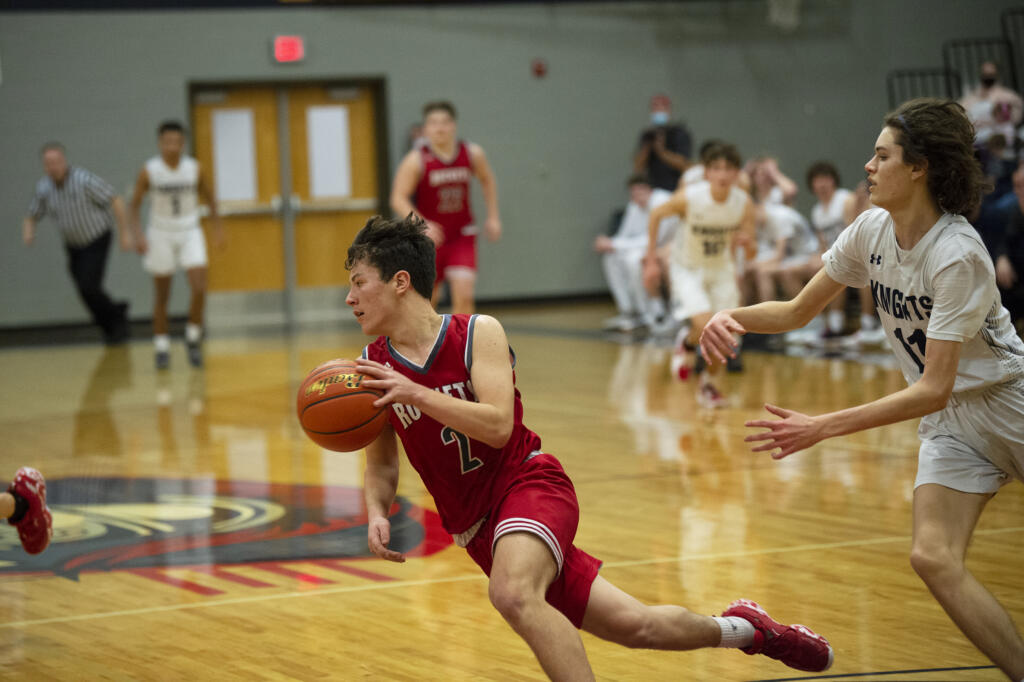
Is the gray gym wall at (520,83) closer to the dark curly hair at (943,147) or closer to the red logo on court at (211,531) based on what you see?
the red logo on court at (211,531)

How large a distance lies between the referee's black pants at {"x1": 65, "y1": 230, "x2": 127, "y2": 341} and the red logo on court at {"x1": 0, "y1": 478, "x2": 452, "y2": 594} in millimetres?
7568

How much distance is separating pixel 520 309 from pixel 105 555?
1181cm

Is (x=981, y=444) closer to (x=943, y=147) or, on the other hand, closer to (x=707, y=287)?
(x=943, y=147)

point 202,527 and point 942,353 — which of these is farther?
point 202,527

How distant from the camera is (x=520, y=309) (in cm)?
1677

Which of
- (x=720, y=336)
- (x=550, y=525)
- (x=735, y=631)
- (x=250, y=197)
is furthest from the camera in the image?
(x=250, y=197)

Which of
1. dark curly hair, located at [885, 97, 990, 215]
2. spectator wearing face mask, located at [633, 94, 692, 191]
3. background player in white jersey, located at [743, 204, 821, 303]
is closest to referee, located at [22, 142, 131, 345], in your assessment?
spectator wearing face mask, located at [633, 94, 692, 191]

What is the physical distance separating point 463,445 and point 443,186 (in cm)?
620

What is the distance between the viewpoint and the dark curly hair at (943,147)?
125 inches

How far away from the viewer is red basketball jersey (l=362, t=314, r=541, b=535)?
316 centimetres

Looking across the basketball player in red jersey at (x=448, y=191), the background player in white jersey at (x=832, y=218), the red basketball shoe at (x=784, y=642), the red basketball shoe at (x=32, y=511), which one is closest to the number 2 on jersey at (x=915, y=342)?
the red basketball shoe at (x=784, y=642)

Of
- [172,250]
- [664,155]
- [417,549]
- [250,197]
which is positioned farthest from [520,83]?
[417,549]

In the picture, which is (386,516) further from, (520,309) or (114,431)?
(520,309)

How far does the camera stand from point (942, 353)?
3107 mm
